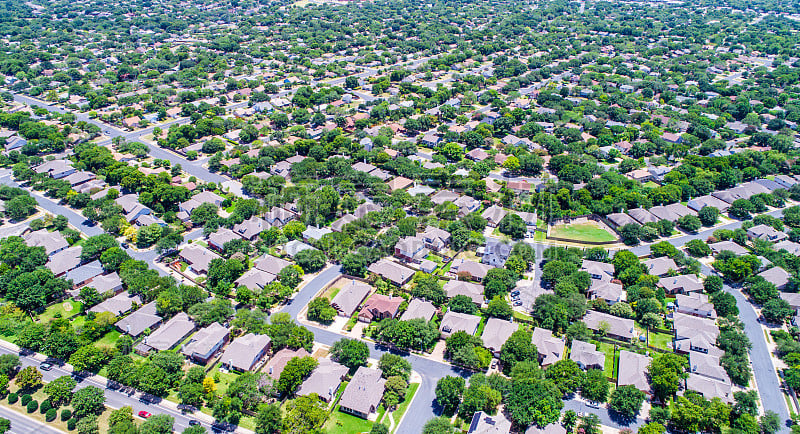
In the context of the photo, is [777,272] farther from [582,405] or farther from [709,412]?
[582,405]

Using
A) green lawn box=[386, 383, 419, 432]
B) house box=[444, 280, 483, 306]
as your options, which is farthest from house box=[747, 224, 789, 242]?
green lawn box=[386, 383, 419, 432]

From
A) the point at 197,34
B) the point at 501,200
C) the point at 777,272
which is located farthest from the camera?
the point at 197,34

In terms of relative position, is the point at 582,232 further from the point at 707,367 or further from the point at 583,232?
the point at 707,367

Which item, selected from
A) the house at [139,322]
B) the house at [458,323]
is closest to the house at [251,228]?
the house at [139,322]

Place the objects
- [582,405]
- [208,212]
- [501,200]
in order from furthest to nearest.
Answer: [501,200], [208,212], [582,405]

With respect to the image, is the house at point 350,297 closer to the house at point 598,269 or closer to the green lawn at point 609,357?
the green lawn at point 609,357

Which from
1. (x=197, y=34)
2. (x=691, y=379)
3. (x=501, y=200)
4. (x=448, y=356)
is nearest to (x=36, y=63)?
(x=197, y=34)

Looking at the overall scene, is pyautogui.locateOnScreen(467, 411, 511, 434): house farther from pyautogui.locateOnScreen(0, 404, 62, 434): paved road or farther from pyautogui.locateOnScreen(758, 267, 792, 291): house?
pyautogui.locateOnScreen(758, 267, 792, 291): house
